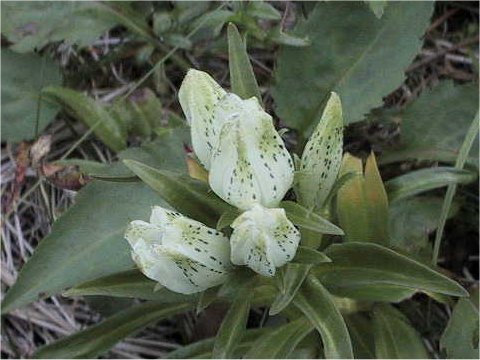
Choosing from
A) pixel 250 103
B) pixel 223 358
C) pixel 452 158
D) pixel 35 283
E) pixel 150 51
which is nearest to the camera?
pixel 250 103

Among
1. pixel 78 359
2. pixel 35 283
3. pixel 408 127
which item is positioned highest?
pixel 408 127

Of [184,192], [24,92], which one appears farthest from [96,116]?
[184,192]

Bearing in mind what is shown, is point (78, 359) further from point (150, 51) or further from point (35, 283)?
point (150, 51)

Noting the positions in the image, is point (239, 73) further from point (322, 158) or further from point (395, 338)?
point (395, 338)

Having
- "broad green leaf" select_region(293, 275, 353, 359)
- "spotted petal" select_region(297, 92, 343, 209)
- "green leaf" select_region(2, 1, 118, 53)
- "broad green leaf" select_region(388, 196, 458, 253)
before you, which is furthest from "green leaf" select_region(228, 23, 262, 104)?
"green leaf" select_region(2, 1, 118, 53)

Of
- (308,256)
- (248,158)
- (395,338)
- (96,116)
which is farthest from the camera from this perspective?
(96,116)

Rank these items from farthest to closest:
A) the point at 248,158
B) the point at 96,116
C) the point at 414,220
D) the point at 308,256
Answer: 1. the point at 96,116
2. the point at 414,220
3. the point at 308,256
4. the point at 248,158

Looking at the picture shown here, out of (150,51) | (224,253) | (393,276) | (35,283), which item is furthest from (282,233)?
(150,51)

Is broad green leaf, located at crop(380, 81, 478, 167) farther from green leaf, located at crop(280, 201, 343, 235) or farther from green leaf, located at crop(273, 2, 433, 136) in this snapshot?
green leaf, located at crop(280, 201, 343, 235)
